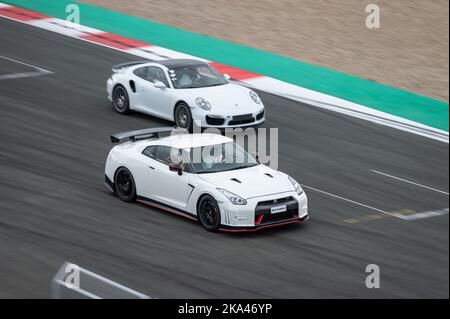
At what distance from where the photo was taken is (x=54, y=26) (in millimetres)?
28953

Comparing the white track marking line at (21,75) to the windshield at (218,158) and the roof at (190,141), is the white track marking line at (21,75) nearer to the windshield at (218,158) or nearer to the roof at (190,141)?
the roof at (190,141)

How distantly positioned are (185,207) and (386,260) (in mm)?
3322

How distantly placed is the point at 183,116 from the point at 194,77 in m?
1.04

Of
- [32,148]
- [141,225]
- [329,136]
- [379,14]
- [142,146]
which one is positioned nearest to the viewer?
[141,225]

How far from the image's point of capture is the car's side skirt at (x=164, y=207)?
15627 millimetres

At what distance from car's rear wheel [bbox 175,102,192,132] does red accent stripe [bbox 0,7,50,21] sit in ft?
34.4

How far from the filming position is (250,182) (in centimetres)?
1538

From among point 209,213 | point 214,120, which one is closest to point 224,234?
point 209,213

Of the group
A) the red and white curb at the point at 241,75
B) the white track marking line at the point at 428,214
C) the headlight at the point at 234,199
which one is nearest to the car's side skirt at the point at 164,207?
the headlight at the point at 234,199

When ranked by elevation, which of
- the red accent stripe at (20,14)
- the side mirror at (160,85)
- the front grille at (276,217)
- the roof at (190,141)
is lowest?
the red accent stripe at (20,14)

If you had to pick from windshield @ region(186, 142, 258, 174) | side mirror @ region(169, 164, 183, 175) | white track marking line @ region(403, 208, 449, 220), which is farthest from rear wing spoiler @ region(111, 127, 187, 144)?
white track marking line @ region(403, 208, 449, 220)
